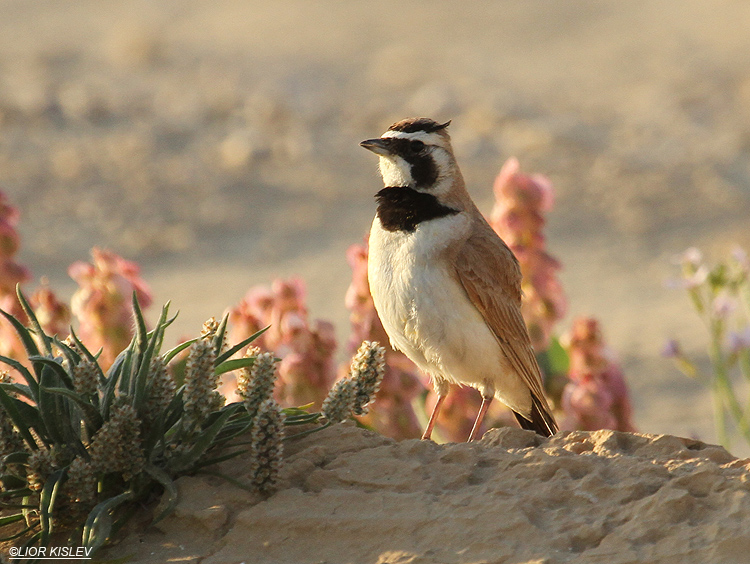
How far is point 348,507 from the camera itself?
10.7 ft

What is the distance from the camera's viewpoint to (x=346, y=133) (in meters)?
13.1

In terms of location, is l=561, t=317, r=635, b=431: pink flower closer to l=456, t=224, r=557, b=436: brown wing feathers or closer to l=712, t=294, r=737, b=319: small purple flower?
l=456, t=224, r=557, b=436: brown wing feathers

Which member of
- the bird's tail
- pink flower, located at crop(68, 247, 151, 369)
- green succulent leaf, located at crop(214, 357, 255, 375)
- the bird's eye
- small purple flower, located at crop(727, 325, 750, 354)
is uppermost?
the bird's eye

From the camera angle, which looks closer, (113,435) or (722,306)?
(113,435)

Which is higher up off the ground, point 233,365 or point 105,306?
point 105,306

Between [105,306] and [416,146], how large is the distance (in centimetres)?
157

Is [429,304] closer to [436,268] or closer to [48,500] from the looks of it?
[436,268]

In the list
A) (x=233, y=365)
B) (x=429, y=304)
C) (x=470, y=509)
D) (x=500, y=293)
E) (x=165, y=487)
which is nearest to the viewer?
(x=470, y=509)

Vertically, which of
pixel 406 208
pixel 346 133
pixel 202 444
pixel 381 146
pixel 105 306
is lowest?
pixel 202 444

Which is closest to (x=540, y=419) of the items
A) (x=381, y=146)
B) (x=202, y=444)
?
(x=381, y=146)

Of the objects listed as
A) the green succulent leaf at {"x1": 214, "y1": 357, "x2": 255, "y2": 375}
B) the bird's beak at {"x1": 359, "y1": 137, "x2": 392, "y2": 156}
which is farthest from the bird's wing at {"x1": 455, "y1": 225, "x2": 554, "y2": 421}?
the green succulent leaf at {"x1": 214, "y1": 357, "x2": 255, "y2": 375}

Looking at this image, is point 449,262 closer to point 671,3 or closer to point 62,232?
point 62,232

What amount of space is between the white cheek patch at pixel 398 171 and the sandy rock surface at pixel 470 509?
1197 mm

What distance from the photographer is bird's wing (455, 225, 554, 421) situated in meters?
Answer: 4.28
